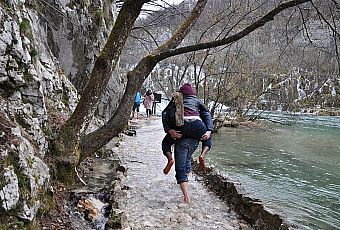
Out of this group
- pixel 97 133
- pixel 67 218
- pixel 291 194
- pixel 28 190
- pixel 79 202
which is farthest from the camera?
pixel 291 194

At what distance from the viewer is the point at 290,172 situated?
12.2 m

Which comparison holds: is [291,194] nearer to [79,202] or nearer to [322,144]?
[79,202]

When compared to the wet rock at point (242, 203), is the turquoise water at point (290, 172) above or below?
below

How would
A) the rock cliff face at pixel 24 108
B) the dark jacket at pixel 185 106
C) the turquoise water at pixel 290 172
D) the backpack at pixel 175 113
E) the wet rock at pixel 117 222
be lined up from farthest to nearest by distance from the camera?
the turquoise water at pixel 290 172, the dark jacket at pixel 185 106, the backpack at pixel 175 113, the wet rock at pixel 117 222, the rock cliff face at pixel 24 108

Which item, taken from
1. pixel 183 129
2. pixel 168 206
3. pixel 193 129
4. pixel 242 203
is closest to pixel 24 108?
pixel 183 129

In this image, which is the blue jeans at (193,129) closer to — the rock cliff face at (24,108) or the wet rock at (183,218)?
the wet rock at (183,218)

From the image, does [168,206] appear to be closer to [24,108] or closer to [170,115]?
[170,115]

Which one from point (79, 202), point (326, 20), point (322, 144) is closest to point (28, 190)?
point (79, 202)

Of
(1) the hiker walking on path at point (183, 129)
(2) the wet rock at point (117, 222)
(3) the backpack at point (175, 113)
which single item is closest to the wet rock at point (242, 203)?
(1) the hiker walking on path at point (183, 129)

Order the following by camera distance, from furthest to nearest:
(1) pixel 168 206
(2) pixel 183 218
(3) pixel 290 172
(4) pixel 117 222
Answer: (3) pixel 290 172 < (1) pixel 168 206 < (2) pixel 183 218 < (4) pixel 117 222

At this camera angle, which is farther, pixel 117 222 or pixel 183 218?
pixel 183 218

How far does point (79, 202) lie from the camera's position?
5.27 m

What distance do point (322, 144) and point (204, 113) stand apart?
15728 millimetres

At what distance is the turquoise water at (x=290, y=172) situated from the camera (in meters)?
7.87
